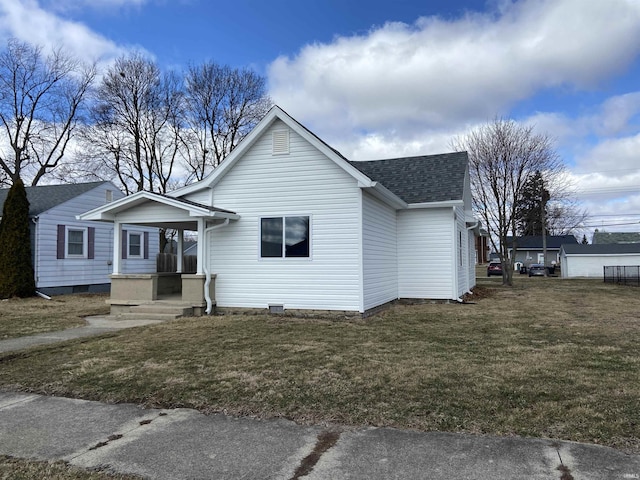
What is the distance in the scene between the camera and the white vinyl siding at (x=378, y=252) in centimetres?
1110

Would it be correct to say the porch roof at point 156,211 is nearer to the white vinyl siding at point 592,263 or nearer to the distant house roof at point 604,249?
the white vinyl siding at point 592,263

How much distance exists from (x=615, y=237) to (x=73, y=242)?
2432 inches

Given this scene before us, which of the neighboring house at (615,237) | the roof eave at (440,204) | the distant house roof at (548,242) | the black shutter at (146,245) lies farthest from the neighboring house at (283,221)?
the neighboring house at (615,237)

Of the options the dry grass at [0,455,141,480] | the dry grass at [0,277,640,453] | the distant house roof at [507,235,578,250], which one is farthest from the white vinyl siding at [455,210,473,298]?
the distant house roof at [507,235,578,250]

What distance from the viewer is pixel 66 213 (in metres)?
19.0

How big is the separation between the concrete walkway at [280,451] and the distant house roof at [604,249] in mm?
42426

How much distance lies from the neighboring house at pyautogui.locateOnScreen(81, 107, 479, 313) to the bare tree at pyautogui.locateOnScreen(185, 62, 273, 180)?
1844 centimetres

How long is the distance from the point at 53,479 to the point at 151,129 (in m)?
27.7

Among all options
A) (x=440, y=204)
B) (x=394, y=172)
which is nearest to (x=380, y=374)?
(x=440, y=204)

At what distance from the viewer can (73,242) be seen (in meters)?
19.3

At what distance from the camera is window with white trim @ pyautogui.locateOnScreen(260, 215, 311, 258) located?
37.3ft

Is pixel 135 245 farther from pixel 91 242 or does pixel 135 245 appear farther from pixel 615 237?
pixel 615 237

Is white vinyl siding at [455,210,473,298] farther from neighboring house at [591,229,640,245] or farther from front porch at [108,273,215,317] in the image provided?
neighboring house at [591,229,640,245]

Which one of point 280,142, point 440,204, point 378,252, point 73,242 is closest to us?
point 280,142
